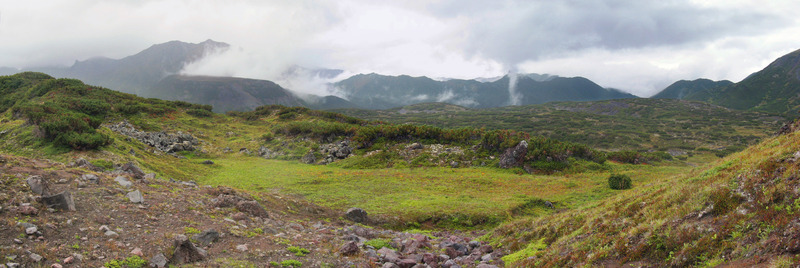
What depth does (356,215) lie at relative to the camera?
58.7 feet

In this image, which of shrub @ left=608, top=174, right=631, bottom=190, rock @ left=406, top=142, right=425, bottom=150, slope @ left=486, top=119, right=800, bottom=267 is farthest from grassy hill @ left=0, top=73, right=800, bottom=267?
shrub @ left=608, top=174, right=631, bottom=190

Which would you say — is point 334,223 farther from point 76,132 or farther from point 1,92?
point 1,92

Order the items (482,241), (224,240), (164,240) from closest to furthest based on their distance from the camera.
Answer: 1. (164,240)
2. (224,240)
3. (482,241)

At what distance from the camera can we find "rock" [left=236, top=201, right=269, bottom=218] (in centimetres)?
1410

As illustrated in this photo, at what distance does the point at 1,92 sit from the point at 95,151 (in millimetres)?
49513

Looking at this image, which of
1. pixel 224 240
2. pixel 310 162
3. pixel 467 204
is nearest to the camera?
pixel 224 240

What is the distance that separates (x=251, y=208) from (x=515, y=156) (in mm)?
28142

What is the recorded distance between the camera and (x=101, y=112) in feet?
152

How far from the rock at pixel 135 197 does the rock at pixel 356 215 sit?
901cm

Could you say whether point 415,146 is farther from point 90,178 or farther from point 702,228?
point 702,228

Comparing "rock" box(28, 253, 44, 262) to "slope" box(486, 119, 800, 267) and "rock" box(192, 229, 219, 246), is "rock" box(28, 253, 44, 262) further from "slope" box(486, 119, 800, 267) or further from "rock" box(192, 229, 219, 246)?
"slope" box(486, 119, 800, 267)

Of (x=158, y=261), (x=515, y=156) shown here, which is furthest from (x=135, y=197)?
(x=515, y=156)

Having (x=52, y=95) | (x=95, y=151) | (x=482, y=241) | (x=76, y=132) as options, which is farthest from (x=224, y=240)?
(x=52, y=95)

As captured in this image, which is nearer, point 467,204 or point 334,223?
point 334,223
